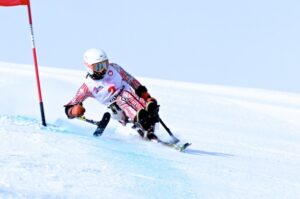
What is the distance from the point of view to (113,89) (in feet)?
26.7

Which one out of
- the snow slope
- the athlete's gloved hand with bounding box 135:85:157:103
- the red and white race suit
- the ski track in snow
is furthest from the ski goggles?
the ski track in snow

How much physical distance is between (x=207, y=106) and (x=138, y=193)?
14.2 m

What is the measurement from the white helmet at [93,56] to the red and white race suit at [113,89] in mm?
233

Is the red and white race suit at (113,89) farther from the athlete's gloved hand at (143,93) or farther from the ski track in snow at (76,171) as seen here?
the ski track in snow at (76,171)

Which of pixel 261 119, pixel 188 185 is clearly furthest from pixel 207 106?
pixel 188 185

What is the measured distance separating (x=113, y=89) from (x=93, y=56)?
1.82ft

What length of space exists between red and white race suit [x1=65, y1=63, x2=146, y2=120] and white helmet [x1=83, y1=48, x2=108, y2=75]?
233 millimetres

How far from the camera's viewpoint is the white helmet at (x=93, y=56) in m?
7.85

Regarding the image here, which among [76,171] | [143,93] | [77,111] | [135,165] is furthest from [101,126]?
[76,171]

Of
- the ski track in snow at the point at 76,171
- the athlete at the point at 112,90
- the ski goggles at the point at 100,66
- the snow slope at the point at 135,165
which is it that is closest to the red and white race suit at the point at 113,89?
the athlete at the point at 112,90

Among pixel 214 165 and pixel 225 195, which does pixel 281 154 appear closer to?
pixel 214 165

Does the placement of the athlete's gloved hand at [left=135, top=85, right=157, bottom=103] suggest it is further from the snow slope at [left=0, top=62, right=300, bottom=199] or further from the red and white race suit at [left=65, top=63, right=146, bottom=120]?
the snow slope at [left=0, top=62, right=300, bottom=199]

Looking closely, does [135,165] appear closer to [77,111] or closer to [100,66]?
[77,111]

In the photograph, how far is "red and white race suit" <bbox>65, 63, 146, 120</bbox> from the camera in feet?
26.3
